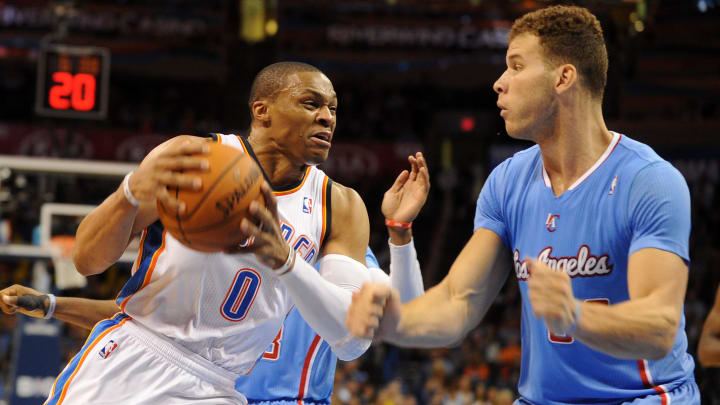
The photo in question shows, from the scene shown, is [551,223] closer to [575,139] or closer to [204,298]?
[575,139]

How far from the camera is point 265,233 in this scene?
9.55 ft

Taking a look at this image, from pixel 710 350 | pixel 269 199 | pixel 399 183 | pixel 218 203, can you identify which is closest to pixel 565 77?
pixel 399 183

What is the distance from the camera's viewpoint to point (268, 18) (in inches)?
821

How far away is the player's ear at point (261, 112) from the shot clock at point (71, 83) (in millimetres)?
5116

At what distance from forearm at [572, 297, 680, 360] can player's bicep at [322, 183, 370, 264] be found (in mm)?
1513

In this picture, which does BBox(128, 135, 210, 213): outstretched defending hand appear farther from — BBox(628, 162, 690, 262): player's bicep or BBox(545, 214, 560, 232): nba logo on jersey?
BBox(628, 162, 690, 262): player's bicep

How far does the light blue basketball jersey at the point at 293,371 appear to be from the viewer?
15.1 ft

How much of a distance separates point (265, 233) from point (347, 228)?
1.30 meters

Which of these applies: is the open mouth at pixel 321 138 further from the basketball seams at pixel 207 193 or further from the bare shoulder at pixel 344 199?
the basketball seams at pixel 207 193

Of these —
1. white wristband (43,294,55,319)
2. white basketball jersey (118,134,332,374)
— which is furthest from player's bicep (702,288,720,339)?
white wristband (43,294,55,319)

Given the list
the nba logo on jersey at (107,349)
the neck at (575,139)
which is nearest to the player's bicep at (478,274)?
the neck at (575,139)

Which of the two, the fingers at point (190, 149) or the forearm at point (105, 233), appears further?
the forearm at point (105, 233)

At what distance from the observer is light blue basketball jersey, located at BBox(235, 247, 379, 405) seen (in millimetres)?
4605

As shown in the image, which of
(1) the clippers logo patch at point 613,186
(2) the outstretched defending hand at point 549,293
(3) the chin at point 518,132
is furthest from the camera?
(3) the chin at point 518,132
